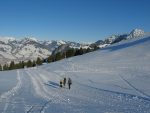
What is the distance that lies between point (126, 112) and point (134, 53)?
9327 centimetres

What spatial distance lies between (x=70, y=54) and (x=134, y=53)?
222 feet

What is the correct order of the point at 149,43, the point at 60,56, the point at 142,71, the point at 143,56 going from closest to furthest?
the point at 142,71, the point at 143,56, the point at 149,43, the point at 60,56

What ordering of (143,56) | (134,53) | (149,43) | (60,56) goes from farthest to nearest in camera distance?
(60,56), (149,43), (134,53), (143,56)

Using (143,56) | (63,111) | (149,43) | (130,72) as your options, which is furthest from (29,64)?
(63,111)

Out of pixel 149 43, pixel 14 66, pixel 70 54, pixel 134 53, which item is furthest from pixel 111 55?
pixel 14 66

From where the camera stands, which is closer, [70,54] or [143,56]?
[143,56]

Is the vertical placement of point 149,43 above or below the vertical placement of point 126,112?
above

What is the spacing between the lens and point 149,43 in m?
134

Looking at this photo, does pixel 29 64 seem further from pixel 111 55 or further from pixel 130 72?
pixel 130 72

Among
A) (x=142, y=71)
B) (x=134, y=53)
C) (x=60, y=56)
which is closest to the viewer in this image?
(x=142, y=71)

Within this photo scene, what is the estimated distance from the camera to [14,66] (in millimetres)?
183250

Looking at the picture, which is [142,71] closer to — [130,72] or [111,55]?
[130,72]

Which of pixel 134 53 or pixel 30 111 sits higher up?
pixel 134 53

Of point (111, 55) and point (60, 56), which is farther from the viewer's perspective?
point (60, 56)
